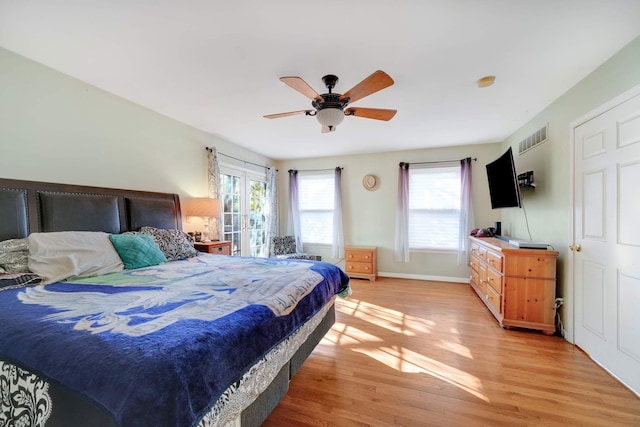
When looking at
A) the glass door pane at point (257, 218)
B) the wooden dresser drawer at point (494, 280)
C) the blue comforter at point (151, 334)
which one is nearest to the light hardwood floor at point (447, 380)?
the wooden dresser drawer at point (494, 280)

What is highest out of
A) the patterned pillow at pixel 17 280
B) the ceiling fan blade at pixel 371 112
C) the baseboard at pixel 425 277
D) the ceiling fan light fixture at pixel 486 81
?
the ceiling fan light fixture at pixel 486 81

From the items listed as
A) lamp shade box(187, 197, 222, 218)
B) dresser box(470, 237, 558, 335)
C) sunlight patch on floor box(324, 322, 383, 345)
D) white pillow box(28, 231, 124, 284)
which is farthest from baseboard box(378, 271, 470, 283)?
white pillow box(28, 231, 124, 284)

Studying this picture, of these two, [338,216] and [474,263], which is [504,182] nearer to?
[474,263]

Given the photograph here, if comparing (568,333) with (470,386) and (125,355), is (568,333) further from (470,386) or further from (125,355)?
(125,355)

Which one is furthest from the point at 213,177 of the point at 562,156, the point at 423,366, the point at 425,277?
the point at 562,156

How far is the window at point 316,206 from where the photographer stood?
18.0ft

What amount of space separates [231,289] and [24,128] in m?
Answer: 2.22

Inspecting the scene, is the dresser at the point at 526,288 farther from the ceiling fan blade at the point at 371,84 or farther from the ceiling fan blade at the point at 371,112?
the ceiling fan blade at the point at 371,84

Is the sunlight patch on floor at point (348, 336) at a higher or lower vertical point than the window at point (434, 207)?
lower

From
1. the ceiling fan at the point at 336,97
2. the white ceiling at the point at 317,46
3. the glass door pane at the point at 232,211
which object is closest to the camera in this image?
the white ceiling at the point at 317,46

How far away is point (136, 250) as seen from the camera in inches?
89.0

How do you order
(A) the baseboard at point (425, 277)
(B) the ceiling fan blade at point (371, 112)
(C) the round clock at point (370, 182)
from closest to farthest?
1. (B) the ceiling fan blade at point (371, 112)
2. (A) the baseboard at point (425, 277)
3. (C) the round clock at point (370, 182)

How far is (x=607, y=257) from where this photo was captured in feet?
6.92

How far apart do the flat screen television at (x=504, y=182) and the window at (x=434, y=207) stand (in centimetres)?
107
